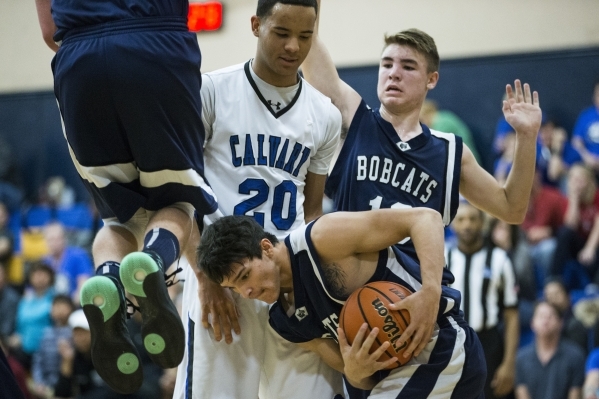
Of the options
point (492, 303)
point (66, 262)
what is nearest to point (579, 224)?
point (492, 303)

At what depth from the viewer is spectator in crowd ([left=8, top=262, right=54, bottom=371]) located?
33.5 feet

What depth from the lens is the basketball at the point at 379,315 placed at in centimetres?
378

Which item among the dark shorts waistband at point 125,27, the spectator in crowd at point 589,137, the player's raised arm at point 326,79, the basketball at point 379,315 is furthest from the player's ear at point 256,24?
the spectator in crowd at point 589,137

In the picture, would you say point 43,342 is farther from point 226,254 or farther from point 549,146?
point 226,254

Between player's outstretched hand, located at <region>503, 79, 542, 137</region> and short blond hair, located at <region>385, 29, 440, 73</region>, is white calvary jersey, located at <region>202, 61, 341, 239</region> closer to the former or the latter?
short blond hair, located at <region>385, 29, 440, 73</region>

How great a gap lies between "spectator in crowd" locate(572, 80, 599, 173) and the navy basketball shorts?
5852mm

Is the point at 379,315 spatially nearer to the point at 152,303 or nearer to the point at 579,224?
the point at 152,303

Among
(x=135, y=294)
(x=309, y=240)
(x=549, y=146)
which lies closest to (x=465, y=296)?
(x=549, y=146)

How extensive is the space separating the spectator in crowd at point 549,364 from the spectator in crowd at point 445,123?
7.89 feet

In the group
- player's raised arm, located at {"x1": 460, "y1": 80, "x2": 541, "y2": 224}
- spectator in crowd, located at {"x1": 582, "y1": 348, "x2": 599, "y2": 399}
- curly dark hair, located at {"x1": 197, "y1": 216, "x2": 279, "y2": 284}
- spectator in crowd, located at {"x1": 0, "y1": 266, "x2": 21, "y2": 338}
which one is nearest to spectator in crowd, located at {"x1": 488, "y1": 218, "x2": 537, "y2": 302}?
spectator in crowd, located at {"x1": 582, "y1": 348, "x2": 599, "y2": 399}

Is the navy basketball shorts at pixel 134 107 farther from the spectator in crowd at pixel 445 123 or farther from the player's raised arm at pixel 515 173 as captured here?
the spectator in crowd at pixel 445 123

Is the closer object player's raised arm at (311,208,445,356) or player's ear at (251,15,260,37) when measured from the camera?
player's raised arm at (311,208,445,356)

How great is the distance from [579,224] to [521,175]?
4053 millimetres

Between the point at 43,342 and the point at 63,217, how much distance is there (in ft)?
7.02
